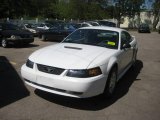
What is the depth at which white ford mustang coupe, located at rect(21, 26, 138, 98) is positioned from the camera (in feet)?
15.9

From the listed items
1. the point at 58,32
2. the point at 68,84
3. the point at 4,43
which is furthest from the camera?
the point at 58,32

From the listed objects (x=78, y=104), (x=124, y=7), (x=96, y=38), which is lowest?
(x=78, y=104)

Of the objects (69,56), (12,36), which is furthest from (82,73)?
(12,36)

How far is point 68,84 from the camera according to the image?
478 cm

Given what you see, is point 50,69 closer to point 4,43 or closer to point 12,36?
point 12,36

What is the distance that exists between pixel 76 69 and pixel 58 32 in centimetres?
1322

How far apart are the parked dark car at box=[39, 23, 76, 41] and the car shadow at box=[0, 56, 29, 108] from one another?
31.5 ft

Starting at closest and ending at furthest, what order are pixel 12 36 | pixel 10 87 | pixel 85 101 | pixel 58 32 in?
pixel 85 101, pixel 10 87, pixel 12 36, pixel 58 32

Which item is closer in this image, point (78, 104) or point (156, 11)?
point (78, 104)

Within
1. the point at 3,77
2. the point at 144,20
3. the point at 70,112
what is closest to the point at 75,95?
the point at 70,112

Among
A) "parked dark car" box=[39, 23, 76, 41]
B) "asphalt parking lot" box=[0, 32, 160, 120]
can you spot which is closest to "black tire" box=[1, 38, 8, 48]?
"parked dark car" box=[39, 23, 76, 41]

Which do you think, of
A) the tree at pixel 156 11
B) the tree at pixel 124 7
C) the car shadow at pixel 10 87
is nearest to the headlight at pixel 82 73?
the car shadow at pixel 10 87

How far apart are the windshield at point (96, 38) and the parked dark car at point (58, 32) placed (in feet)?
35.1

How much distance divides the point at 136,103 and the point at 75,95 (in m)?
1.52
